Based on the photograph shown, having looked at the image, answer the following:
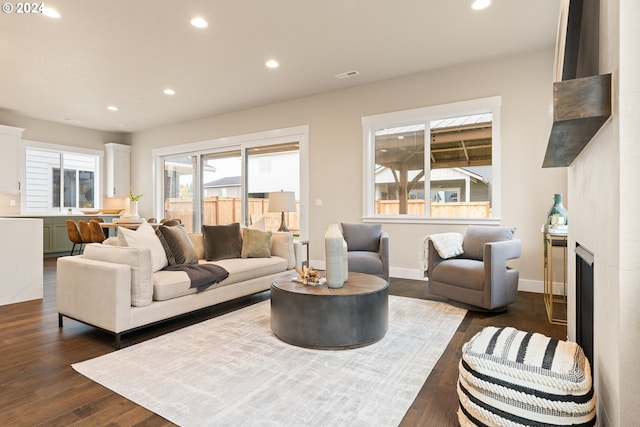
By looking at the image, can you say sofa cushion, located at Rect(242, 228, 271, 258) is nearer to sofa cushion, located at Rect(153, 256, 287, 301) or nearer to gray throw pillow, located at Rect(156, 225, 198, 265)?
sofa cushion, located at Rect(153, 256, 287, 301)

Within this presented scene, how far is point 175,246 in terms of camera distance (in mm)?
3441

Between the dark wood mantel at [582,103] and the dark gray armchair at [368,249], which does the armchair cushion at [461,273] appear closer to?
the dark gray armchair at [368,249]

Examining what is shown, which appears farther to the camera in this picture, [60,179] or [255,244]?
[60,179]

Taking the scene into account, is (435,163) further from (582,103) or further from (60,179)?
(60,179)

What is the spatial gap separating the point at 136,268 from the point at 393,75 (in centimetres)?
421

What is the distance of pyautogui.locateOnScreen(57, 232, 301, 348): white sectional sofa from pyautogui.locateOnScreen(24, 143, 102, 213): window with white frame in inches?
240

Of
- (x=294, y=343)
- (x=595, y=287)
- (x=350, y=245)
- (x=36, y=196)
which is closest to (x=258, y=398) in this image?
(x=294, y=343)

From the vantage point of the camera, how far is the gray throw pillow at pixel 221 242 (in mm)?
3924

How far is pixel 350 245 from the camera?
186 inches

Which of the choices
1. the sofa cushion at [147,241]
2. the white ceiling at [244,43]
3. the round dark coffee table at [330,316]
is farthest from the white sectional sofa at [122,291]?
the white ceiling at [244,43]

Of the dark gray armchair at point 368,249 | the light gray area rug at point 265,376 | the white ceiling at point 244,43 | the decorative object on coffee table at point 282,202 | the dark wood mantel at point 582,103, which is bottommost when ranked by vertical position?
the light gray area rug at point 265,376

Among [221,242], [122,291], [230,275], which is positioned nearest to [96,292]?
[122,291]

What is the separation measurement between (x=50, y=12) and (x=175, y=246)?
258 centimetres

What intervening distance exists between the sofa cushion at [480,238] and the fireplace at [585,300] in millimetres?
1670
